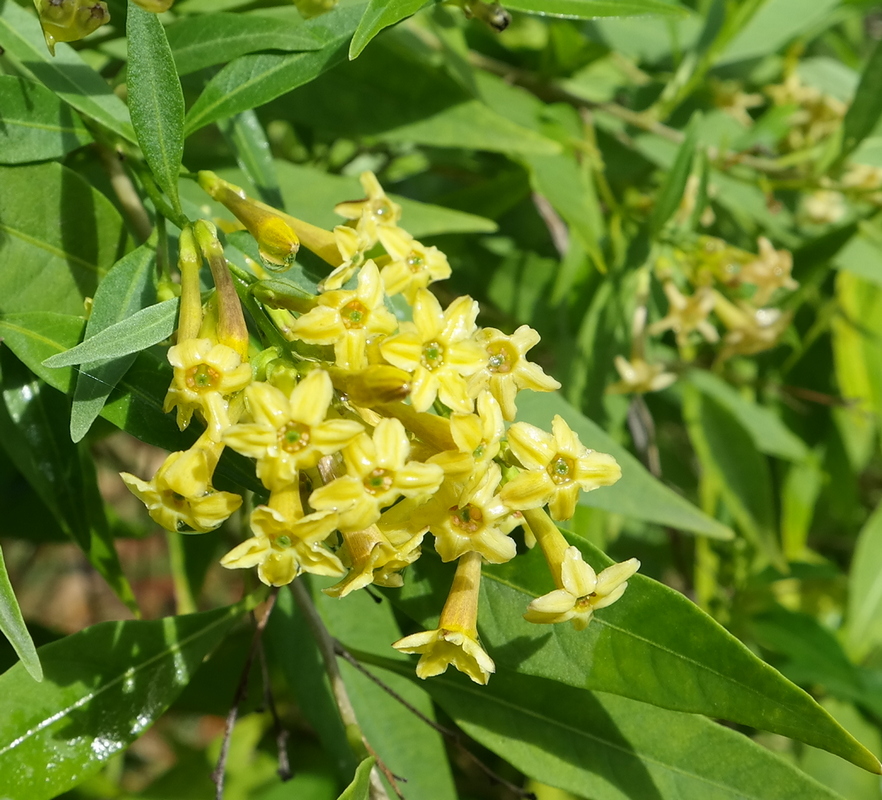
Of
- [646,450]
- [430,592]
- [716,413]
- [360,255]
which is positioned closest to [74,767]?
[430,592]

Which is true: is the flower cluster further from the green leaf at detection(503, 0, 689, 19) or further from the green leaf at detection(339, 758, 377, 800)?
the green leaf at detection(503, 0, 689, 19)

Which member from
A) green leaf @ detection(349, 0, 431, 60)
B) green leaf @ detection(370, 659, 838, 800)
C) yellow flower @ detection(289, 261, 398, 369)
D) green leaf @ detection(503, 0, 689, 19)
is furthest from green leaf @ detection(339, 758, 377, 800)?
green leaf @ detection(503, 0, 689, 19)

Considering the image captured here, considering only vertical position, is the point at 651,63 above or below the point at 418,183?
above

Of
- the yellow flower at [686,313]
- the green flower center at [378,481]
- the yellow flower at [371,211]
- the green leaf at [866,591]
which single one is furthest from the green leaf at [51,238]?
the green leaf at [866,591]

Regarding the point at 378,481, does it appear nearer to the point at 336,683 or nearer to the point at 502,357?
the point at 502,357

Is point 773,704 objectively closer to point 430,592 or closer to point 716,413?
point 430,592

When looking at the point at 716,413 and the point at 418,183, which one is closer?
the point at 716,413

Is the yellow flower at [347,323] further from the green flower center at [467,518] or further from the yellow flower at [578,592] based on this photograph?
the yellow flower at [578,592]

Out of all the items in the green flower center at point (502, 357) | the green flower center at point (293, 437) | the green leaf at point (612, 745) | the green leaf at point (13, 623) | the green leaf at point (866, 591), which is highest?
the green flower center at point (293, 437)
